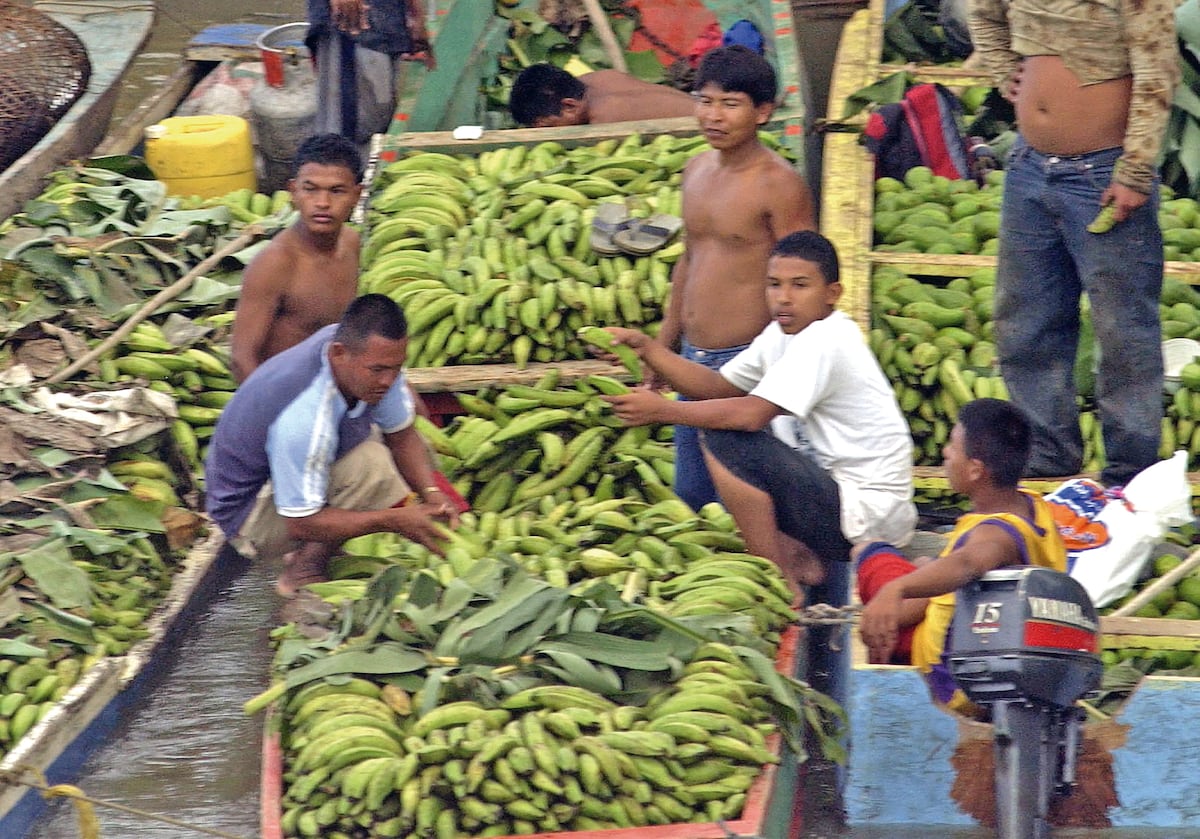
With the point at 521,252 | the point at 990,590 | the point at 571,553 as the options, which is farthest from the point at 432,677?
the point at 521,252

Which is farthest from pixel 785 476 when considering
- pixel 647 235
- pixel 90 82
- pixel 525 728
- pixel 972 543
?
pixel 90 82

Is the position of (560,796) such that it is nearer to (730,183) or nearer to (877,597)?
(877,597)

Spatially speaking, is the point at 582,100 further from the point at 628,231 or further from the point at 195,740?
the point at 195,740

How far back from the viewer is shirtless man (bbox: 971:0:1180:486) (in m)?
4.71

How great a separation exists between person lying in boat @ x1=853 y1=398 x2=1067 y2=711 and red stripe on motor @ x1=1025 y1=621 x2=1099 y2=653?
27 cm

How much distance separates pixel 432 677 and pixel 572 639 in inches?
14.4

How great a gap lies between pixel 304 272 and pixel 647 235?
1.34m

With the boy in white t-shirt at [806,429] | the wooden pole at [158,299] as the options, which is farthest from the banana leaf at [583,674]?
the wooden pole at [158,299]

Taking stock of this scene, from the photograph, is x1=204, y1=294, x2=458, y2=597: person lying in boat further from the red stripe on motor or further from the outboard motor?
the red stripe on motor

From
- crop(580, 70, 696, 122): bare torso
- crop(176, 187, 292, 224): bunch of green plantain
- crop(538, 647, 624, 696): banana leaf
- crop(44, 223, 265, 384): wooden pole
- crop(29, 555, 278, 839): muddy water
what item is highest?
crop(580, 70, 696, 122): bare torso

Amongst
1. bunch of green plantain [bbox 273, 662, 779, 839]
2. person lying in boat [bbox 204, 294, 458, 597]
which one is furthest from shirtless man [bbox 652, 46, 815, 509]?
bunch of green plantain [bbox 273, 662, 779, 839]

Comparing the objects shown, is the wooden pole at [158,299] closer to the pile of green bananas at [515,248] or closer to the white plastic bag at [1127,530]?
the pile of green bananas at [515,248]

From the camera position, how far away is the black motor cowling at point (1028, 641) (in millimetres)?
3775

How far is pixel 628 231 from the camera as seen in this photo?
6340mm
